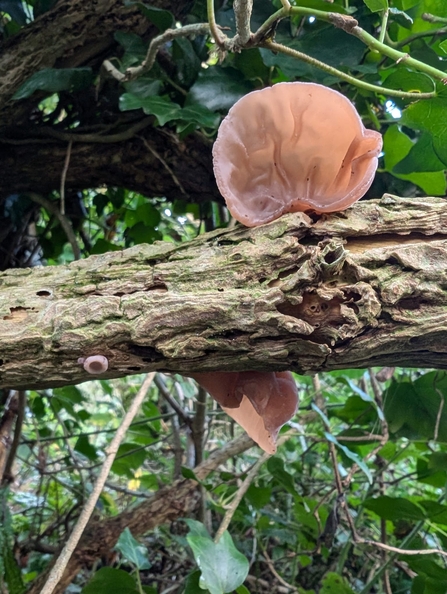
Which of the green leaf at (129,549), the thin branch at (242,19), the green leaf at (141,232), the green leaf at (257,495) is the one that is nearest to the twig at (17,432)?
the green leaf at (129,549)

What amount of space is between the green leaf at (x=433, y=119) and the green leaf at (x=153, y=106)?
0.48 m

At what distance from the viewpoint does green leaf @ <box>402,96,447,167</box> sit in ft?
2.87

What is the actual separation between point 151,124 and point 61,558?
99 cm

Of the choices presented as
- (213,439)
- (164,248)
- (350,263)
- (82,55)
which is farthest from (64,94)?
(213,439)

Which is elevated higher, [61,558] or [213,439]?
[61,558]

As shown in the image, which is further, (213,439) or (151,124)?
(213,439)

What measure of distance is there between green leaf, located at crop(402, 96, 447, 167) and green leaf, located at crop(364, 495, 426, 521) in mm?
741

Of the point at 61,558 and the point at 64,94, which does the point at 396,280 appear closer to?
the point at 61,558

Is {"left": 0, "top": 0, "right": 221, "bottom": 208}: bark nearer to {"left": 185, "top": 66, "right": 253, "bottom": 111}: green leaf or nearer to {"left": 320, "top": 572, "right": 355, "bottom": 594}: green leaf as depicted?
{"left": 185, "top": 66, "right": 253, "bottom": 111}: green leaf

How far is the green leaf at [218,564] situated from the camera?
0.87m

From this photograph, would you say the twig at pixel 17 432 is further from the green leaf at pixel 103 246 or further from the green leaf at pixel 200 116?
the green leaf at pixel 200 116

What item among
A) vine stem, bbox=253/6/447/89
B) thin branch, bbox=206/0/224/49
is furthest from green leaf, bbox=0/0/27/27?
vine stem, bbox=253/6/447/89

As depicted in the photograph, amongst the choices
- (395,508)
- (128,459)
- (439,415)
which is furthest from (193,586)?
(128,459)

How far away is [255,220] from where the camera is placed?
A: 0.77m
